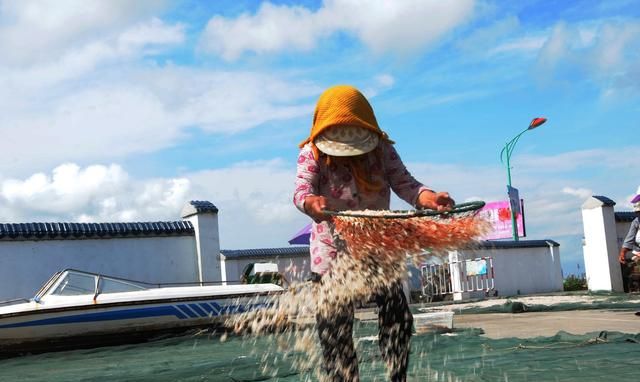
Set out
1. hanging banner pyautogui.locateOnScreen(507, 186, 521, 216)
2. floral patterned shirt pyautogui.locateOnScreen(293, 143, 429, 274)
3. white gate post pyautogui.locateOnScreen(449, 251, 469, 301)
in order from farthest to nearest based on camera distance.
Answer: hanging banner pyautogui.locateOnScreen(507, 186, 521, 216) → white gate post pyautogui.locateOnScreen(449, 251, 469, 301) → floral patterned shirt pyautogui.locateOnScreen(293, 143, 429, 274)

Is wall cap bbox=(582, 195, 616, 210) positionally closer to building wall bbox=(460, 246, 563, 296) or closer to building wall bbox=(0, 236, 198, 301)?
building wall bbox=(460, 246, 563, 296)

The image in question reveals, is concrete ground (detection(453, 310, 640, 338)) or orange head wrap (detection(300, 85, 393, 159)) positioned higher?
orange head wrap (detection(300, 85, 393, 159))

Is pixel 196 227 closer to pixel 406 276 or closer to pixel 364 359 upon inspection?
pixel 364 359

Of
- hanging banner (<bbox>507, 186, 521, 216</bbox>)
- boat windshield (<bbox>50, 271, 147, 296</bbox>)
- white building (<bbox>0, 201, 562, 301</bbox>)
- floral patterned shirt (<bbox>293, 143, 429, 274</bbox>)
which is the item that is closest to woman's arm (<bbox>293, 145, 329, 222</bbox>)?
floral patterned shirt (<bbox>293, 143, 429, 274</bbox>)

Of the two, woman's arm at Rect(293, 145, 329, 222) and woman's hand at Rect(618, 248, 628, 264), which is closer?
woman's arm at Rect(293, 145, 329, 222)

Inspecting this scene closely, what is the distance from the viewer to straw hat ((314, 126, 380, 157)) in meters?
3.01

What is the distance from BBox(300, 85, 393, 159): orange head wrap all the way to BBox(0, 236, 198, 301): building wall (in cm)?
1116

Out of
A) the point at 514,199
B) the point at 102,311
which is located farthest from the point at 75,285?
the point at 514,199

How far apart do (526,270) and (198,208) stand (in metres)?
9.97

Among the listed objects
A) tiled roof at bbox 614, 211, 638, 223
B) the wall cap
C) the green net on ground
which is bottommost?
the green net on ground

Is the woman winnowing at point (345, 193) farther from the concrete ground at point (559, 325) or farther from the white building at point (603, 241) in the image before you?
the white building at point (603, 241)

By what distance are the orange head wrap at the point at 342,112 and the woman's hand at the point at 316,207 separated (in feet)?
0.94

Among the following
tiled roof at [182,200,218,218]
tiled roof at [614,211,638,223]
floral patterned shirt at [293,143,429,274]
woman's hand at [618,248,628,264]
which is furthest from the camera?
tiled roof at [614,211,638,223]

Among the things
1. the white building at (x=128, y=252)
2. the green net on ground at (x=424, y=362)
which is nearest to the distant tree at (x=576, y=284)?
the white building at (x=128, y=252)
